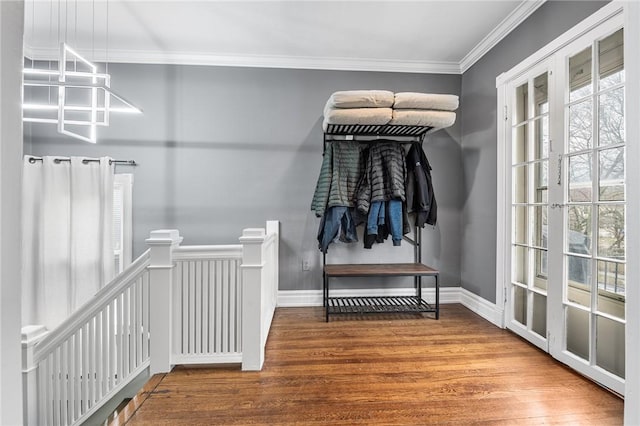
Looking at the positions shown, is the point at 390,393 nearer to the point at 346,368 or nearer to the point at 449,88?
the point at 346,368

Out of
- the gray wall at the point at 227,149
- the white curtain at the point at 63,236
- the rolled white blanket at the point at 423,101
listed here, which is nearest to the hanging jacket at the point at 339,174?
the gray wall at the point at 227,149

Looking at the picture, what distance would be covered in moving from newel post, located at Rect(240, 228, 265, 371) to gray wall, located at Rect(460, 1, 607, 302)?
Result: 2.19 metres

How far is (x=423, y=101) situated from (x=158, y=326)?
2668 mm

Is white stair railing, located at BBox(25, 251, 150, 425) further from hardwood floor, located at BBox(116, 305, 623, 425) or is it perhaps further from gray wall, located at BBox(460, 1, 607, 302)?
gray wall, located at BBox(460, 1, 607, 302)

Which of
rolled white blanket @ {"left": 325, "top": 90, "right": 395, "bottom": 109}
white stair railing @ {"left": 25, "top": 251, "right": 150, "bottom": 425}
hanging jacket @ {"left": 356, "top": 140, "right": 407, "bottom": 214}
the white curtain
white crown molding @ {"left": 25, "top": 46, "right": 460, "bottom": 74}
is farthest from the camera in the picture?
white crown molding @ {"left": 25, "top": 46, "right": 460, "bottom": 74}

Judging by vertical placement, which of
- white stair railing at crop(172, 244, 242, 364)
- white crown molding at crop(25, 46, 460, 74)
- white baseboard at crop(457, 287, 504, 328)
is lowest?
white baseboard at crop(457, 287, 504, 328)

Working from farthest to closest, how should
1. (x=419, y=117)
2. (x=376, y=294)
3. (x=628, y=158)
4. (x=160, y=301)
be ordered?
(x=376, y=294)
(x=419, y=117)
(x=160, y=301)
(x=628, y=158)

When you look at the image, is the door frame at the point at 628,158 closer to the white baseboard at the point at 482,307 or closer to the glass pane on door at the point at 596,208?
→ the white baseboard at the point at 482,307

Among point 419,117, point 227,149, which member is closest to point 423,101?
point 419,117

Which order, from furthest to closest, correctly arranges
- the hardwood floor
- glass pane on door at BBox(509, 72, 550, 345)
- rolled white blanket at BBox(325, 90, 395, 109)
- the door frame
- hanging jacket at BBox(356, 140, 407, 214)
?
hanging jacket at BBox(356, 140, 407, 214)
rolled white blanket at BBox(325, 90, 395, 109)
glass pane on door at BBox(509, 72, 550, 345)
the hardwood floor
the door frame

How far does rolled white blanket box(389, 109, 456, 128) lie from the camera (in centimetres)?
268

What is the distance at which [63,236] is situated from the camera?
9.48 feet

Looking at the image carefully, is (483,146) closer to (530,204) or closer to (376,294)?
(530,204)

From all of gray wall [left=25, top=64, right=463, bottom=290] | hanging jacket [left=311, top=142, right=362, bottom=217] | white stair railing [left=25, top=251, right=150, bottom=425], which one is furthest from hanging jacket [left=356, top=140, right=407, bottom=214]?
white stair railing [left=25, top=251, right=150, bottom=425]
